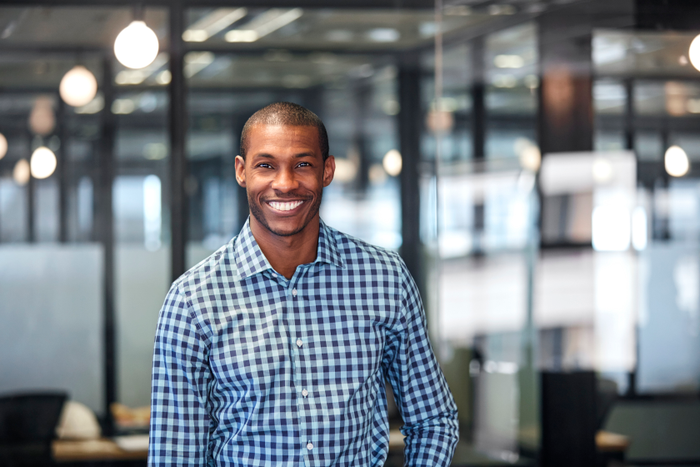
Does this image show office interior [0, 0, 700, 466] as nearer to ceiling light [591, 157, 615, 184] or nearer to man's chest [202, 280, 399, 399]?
ceiling light [591, 157, 615, 184]

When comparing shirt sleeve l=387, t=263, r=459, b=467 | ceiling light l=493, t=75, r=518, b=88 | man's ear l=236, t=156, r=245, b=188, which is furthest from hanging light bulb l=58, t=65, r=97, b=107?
shirt sleeve l=387, t=263, r=459, b=467

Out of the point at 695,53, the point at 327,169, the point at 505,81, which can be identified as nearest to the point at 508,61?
the point at 505,81

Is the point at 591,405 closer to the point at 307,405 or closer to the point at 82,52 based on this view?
the point at 307,405

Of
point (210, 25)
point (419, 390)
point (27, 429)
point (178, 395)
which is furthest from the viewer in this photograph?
point (210, 25)

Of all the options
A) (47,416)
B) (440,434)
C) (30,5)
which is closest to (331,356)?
(440,434)

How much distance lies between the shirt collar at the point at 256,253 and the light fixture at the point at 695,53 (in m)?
3.15

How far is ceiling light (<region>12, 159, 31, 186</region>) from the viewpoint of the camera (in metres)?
4.00

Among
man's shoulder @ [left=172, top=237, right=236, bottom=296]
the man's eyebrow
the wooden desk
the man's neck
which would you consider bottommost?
the wooden desk

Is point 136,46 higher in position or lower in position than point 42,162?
higher

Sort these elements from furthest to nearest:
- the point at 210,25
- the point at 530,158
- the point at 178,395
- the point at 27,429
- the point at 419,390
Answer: the point at 530,158
the point at 210,25
the point at 27,429
the point at 419,390
the point at 178,395

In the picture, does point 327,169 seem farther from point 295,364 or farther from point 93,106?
point 93,106

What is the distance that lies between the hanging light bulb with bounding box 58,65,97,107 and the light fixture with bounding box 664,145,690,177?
10.0ft

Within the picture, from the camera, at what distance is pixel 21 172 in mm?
4000

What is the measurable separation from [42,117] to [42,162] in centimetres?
23
